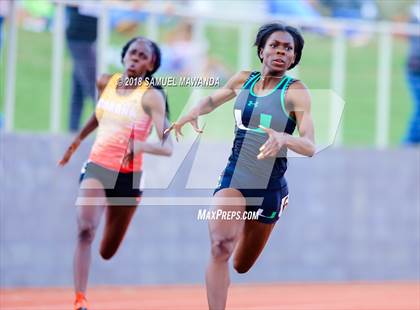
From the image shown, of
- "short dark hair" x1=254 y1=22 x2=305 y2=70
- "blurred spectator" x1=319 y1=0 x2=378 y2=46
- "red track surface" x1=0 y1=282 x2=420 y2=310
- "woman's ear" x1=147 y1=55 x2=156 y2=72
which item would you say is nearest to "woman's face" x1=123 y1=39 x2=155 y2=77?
"woman's ear" x1=147 y1=55 x2=156 y2=72

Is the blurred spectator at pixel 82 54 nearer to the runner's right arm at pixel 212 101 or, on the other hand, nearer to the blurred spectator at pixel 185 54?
the blurred spectator at pixel 185 54

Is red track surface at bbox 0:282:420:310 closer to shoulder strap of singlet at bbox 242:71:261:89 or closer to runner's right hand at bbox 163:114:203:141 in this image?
runner's right hand at bbox 163:114:203:141

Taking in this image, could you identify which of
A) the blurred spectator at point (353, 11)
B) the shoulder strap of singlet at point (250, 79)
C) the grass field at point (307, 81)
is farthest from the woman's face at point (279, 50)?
the blurred spectator at point (353, 11)

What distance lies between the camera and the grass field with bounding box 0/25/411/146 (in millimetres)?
13906

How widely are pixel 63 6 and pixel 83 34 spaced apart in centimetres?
45

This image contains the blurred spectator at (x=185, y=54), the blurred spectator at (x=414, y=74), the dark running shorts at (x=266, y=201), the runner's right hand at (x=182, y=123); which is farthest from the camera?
the blurred spectator at (x=414, y=74)

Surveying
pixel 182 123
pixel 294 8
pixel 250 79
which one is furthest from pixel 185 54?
pixel 250 79

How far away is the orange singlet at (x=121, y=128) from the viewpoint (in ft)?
Result: 33.4

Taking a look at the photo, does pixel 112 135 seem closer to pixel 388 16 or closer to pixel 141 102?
pixel 141 102

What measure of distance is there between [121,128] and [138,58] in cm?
72

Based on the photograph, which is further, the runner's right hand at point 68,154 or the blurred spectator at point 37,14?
the blurred spectator at point 37,14

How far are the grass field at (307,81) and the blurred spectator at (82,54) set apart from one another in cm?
12

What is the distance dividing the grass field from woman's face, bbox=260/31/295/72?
5.76 metres

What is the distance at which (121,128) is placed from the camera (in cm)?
1024
